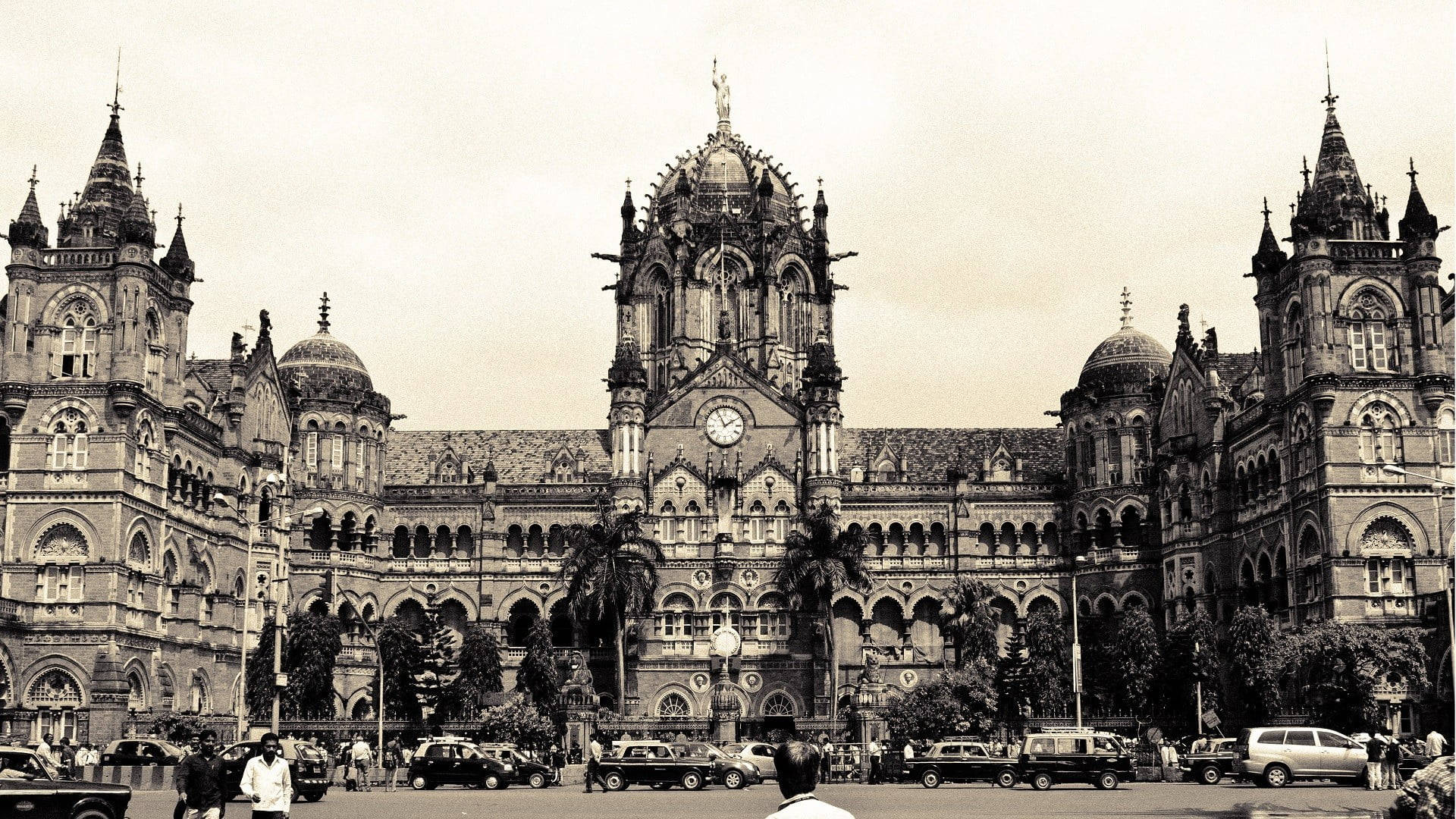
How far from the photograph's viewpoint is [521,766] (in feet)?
166

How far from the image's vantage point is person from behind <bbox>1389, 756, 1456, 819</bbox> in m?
16.0

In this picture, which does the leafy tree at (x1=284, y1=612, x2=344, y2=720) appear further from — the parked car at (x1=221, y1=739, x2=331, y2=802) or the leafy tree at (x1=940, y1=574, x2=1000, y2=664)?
the leafy tree at (x1=940, y1=574, x2=1000, y2=664)

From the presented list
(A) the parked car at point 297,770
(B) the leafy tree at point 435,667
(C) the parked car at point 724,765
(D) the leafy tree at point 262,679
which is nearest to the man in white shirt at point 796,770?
(A) the parked car at point 297,770

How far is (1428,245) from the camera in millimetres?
67000

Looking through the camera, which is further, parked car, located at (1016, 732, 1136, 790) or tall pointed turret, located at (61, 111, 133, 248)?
tall pointed turret, located at (61, 111, 133, 248)

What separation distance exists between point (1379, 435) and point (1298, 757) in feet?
75.4

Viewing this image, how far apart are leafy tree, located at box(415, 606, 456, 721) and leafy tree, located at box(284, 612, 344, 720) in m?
4.17

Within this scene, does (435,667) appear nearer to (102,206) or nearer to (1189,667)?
(102,206)

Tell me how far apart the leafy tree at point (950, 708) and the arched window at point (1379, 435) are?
59.5 ft

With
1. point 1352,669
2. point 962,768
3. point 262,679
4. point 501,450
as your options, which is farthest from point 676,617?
point 962,768

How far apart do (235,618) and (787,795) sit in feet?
230

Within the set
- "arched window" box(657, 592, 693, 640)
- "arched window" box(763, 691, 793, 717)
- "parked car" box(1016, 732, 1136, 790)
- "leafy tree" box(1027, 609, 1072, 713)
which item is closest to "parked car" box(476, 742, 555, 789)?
"parked car" box(1016, 732, 1136, 790)

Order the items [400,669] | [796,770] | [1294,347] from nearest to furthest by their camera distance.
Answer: [796,770]
[1294,347]
[400,669]

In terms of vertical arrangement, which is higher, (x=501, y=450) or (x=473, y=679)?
(x=501, y=450)
